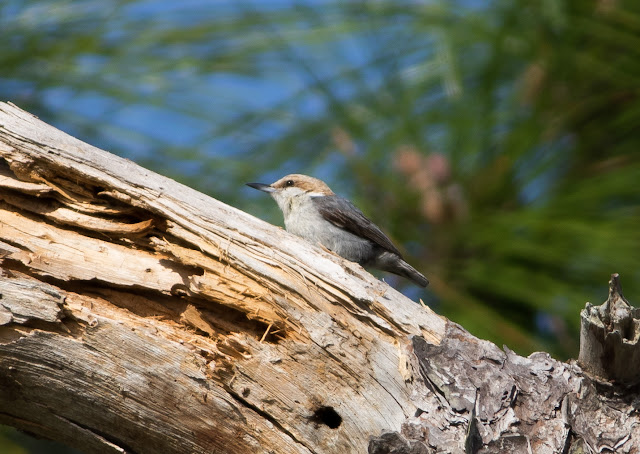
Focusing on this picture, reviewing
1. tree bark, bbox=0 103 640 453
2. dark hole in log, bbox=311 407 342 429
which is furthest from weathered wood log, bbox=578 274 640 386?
dark hole in log, bbox=311 407 342 429

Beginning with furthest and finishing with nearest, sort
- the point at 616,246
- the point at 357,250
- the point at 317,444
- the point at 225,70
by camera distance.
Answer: the point at 357,250, the point at 225,70, the point at 616,246, the point at 317,444

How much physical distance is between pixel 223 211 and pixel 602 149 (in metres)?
2.41

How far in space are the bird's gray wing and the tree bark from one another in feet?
3.88

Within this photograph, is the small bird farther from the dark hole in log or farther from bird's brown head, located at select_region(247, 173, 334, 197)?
the dark hole in log

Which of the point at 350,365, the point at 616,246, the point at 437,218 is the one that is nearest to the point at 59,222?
the point at 350,365

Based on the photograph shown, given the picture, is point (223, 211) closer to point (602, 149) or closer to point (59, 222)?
point (59, 222)

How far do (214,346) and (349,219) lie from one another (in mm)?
1919

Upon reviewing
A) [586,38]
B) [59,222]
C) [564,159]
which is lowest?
[59,222]

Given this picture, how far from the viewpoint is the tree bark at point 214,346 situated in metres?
2.73

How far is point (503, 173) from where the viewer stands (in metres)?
4.05

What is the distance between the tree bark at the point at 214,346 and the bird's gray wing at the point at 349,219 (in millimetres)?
1183

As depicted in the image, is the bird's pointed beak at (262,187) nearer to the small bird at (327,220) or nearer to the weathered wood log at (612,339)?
the small bird at (327,220)

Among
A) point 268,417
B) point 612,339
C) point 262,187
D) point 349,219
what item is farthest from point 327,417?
point 262,187

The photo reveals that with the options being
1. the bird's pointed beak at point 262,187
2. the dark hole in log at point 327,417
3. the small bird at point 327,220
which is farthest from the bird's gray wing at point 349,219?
the dark hole in log at point 327,417
